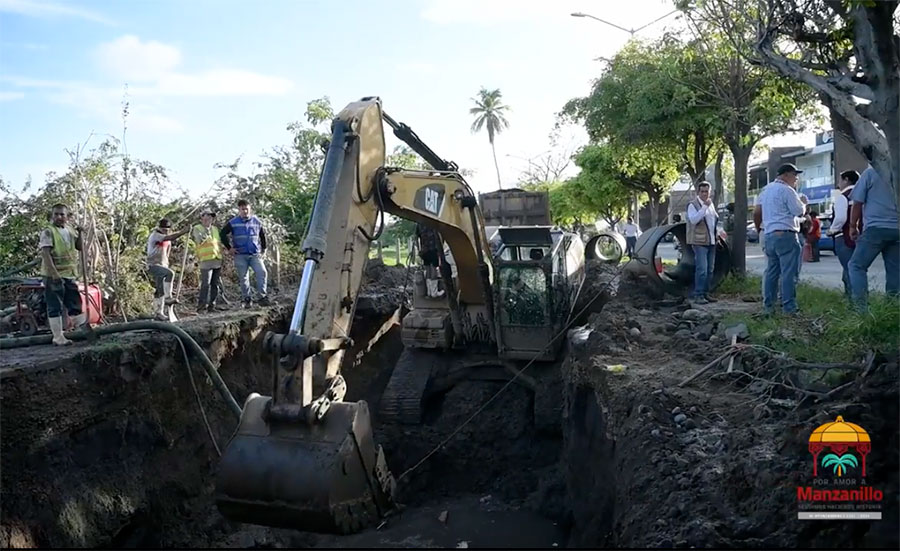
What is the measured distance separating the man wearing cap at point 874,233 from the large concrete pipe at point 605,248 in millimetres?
5096

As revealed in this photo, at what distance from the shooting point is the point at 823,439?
369 cm

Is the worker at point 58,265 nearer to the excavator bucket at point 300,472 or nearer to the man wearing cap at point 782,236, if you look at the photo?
the excavator bucket at point 300,472

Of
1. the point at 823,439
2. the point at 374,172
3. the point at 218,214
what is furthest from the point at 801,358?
the point at 218,214

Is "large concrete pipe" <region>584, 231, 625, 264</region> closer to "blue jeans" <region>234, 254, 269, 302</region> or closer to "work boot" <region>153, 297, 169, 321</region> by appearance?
"blue jeans" <region>234, 254, 269, 302</region>

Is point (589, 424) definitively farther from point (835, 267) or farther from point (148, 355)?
point (835, 267)

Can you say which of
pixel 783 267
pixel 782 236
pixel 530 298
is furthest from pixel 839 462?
pixel 530 298

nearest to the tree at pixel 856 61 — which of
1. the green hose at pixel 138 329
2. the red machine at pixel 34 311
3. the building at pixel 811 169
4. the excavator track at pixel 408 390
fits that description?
the excavator track at pixel 408 390

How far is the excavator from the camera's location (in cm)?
499

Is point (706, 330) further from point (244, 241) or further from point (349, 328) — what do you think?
point (244, 241)

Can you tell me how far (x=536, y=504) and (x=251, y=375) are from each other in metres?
3.81

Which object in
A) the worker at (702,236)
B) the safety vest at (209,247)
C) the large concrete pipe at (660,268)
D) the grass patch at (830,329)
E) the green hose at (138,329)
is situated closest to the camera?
the grass patch at (830,329)

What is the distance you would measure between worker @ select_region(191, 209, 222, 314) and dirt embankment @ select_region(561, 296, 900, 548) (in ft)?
19.2

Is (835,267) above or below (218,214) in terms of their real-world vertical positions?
below

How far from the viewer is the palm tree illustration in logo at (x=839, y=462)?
11.5 ft
